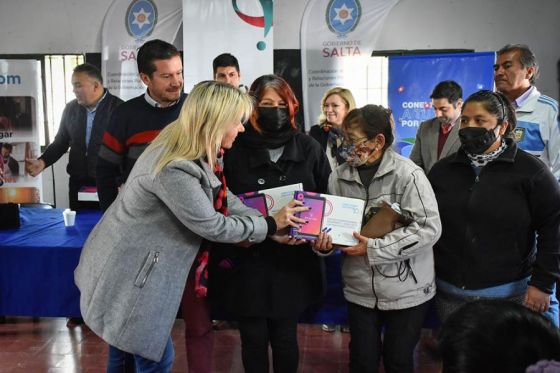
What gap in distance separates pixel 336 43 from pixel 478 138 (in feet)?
13.2

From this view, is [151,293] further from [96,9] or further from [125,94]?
[96,9]

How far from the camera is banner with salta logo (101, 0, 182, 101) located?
5828 mm

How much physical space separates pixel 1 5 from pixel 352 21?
4.46 m

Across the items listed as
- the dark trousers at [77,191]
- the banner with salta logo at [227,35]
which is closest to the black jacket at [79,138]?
the dark trousers at [77,191]

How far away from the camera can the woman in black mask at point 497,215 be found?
72.8 inches

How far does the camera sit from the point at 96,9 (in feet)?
20.4

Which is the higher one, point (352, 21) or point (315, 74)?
point (352, 21)

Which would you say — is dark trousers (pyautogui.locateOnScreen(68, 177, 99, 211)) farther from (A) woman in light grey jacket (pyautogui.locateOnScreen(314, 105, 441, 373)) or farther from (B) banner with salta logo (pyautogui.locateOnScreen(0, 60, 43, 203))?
(A) woman in light grey jacket (pyautogui.locateOnScreen(314, 105, 441, 373))

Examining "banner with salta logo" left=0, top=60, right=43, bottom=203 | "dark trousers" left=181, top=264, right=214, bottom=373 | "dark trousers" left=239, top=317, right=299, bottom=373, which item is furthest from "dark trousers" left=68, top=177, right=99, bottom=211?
"dark trousers" left=239, top=317, right=299, bottom=373

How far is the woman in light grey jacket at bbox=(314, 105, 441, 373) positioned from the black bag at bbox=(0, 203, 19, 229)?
6.46ft

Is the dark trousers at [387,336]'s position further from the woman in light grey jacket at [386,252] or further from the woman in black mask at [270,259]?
the woman in black mask at [270,259]

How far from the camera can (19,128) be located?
5.27m

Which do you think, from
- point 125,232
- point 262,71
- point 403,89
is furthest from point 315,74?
point 125,232

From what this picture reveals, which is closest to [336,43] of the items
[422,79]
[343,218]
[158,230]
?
[422,79]
